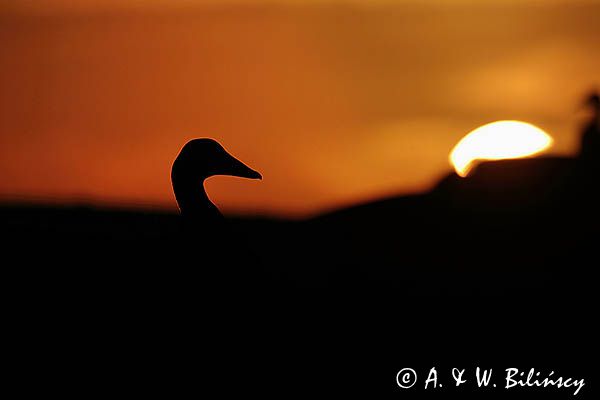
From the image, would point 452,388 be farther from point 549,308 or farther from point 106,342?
point 106,342

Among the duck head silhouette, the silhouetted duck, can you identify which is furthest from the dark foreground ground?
the duck head silhouette

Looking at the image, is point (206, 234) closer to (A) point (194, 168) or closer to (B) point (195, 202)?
(B) point (195, 202)

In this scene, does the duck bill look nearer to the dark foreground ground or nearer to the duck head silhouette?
the duck head silhouette

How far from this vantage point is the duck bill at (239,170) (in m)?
3.50

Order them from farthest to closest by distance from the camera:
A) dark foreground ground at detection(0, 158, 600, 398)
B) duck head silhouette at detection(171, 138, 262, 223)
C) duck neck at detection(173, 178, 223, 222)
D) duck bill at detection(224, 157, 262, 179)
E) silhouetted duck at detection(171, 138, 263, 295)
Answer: duck bill at detection(224, 157, 262, 179), duck head silhouette at detection(171, 138, 262, 223), duck neck at detection(173, 178, 223, 222), silhouetted duck at detection(171, 138, 263, 295), dark foreground ground at detection(0, 158, 600, 398)

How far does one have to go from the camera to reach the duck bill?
11.5ft

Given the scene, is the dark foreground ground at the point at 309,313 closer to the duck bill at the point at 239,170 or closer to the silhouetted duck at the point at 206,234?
the silhouetted duck at the point at 206,234

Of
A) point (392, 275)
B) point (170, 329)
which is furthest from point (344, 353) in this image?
point (392, 275)

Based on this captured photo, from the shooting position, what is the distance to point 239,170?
3533 mm

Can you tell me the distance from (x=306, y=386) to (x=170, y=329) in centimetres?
52

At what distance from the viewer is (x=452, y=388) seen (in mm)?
2750

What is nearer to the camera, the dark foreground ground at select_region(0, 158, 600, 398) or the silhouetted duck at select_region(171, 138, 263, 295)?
the dark foreground ground at select_region(0, 158, 600, 398)

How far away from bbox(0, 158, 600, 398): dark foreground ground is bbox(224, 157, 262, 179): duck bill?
192mm

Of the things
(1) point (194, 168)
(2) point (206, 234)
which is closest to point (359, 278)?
(1) point (194, 168)
